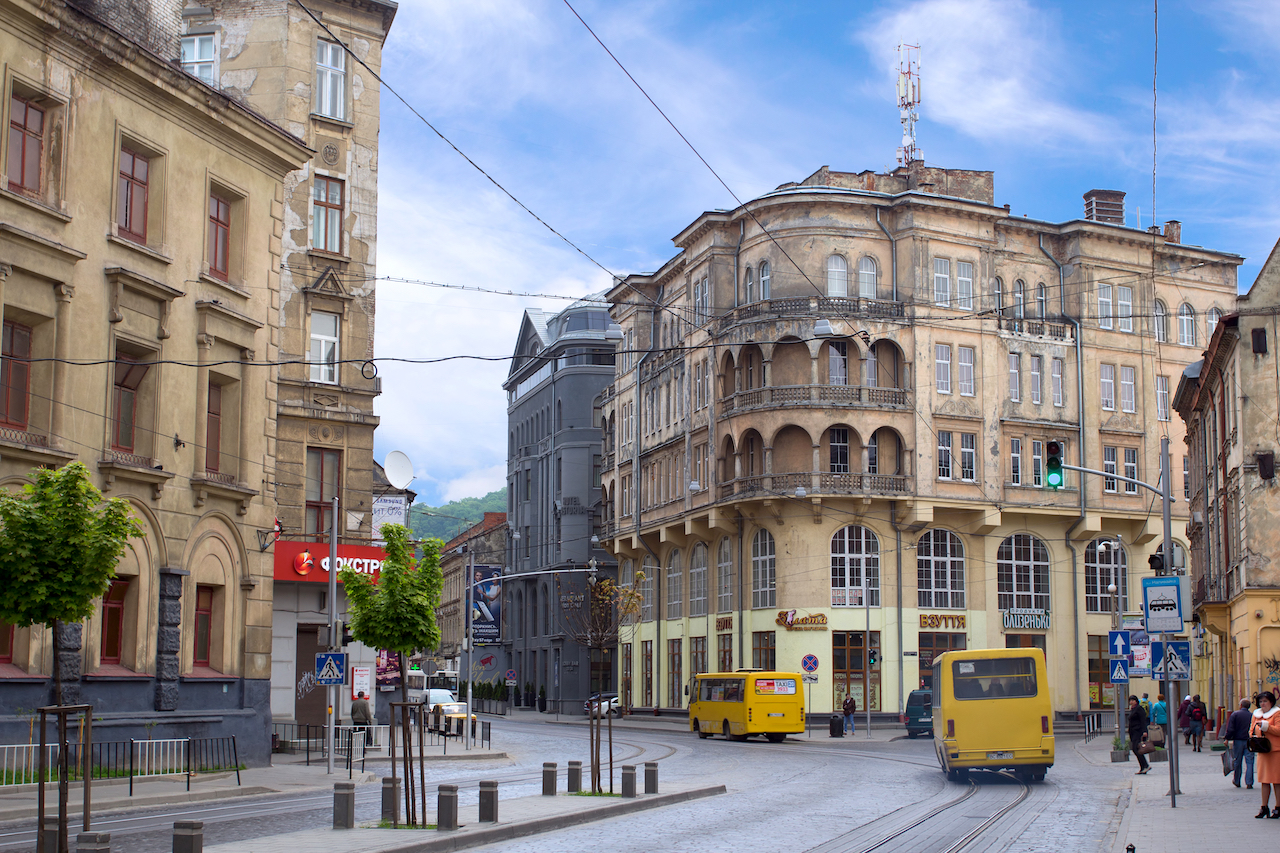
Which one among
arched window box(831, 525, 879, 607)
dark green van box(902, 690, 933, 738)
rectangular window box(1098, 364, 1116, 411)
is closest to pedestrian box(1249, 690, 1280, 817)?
dark green van box(902, 690, 933, 738)

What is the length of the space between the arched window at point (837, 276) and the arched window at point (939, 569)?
10.8m

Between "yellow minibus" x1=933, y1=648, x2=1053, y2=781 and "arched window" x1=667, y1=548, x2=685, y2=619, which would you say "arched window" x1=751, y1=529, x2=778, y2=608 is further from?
"yellow minibus" x1=933, y1=648, x2=1053, y2=781

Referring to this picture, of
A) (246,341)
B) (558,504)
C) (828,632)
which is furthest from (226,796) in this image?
(558,504)

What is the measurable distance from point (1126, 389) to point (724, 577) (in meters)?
20.2

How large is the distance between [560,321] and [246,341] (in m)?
65.4

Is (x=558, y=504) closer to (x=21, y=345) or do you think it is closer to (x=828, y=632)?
(x=828, y=632)

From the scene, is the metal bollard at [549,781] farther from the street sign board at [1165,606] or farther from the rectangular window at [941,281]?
the rectangular window at [941,281]

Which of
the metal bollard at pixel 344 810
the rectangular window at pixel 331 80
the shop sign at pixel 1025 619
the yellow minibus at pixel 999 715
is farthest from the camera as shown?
the shop sign at pixel 1025 619

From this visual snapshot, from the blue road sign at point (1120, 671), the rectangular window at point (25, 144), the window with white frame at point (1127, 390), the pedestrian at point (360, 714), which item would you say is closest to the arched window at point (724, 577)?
→ the window with white frame at point (1127, 390)

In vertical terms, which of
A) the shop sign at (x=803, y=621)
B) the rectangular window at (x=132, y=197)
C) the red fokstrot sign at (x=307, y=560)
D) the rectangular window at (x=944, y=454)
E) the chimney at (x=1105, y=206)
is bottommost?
the shop sign at (x=803, y=621)

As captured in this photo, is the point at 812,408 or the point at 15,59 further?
the point at 812,408

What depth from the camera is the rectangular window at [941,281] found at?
59.6m

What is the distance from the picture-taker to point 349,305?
37875 mm

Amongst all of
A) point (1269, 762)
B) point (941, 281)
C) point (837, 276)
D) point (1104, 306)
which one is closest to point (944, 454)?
point (941, 281)
